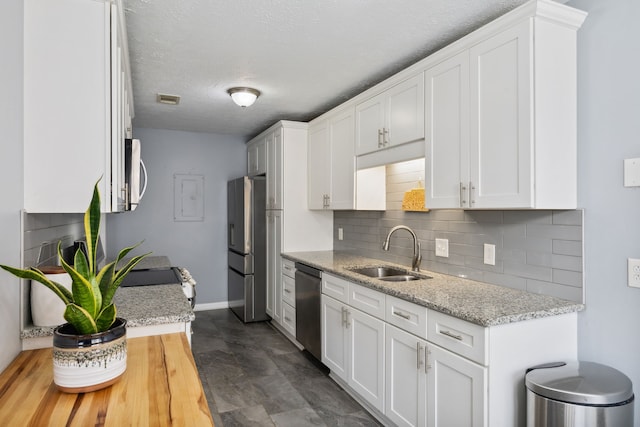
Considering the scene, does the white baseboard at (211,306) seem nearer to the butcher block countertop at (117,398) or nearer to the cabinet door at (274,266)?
the cabinet door at (274,266)

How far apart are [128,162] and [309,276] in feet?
5.90

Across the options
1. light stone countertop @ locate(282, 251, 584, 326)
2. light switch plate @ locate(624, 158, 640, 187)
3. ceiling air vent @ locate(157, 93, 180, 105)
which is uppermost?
ceiling air vent @ locate(157, 93, 180, 105)

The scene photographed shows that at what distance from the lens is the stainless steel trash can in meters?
1.46

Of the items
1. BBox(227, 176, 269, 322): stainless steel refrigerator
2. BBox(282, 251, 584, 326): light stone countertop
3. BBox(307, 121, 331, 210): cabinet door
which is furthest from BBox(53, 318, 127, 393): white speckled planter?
BBox(227, 176, 269, 322): stainless steel refrigerator

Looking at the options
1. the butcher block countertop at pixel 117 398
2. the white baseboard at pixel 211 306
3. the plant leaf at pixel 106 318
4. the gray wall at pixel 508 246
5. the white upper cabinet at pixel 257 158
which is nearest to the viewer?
the butcher block countertop at pixel 117 398

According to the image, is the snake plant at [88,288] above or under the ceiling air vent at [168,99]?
under

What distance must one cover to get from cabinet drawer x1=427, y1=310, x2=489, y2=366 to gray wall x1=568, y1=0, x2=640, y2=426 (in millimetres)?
628

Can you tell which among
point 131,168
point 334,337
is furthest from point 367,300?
point 131,168

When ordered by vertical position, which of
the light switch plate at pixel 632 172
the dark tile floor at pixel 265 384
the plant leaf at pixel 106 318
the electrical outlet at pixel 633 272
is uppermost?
the light switch plate at pixel 632 172

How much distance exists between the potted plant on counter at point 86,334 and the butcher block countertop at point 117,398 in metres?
0.04

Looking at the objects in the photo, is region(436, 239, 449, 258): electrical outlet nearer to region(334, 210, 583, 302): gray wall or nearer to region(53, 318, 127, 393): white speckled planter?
region(334, 210, 583, 302): gray wall

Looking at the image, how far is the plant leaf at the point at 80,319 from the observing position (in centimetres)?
111

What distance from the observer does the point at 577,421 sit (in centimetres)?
147

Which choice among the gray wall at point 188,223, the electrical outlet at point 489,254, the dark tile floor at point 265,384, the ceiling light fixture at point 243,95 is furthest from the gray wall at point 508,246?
the gray wall at point 188,223
